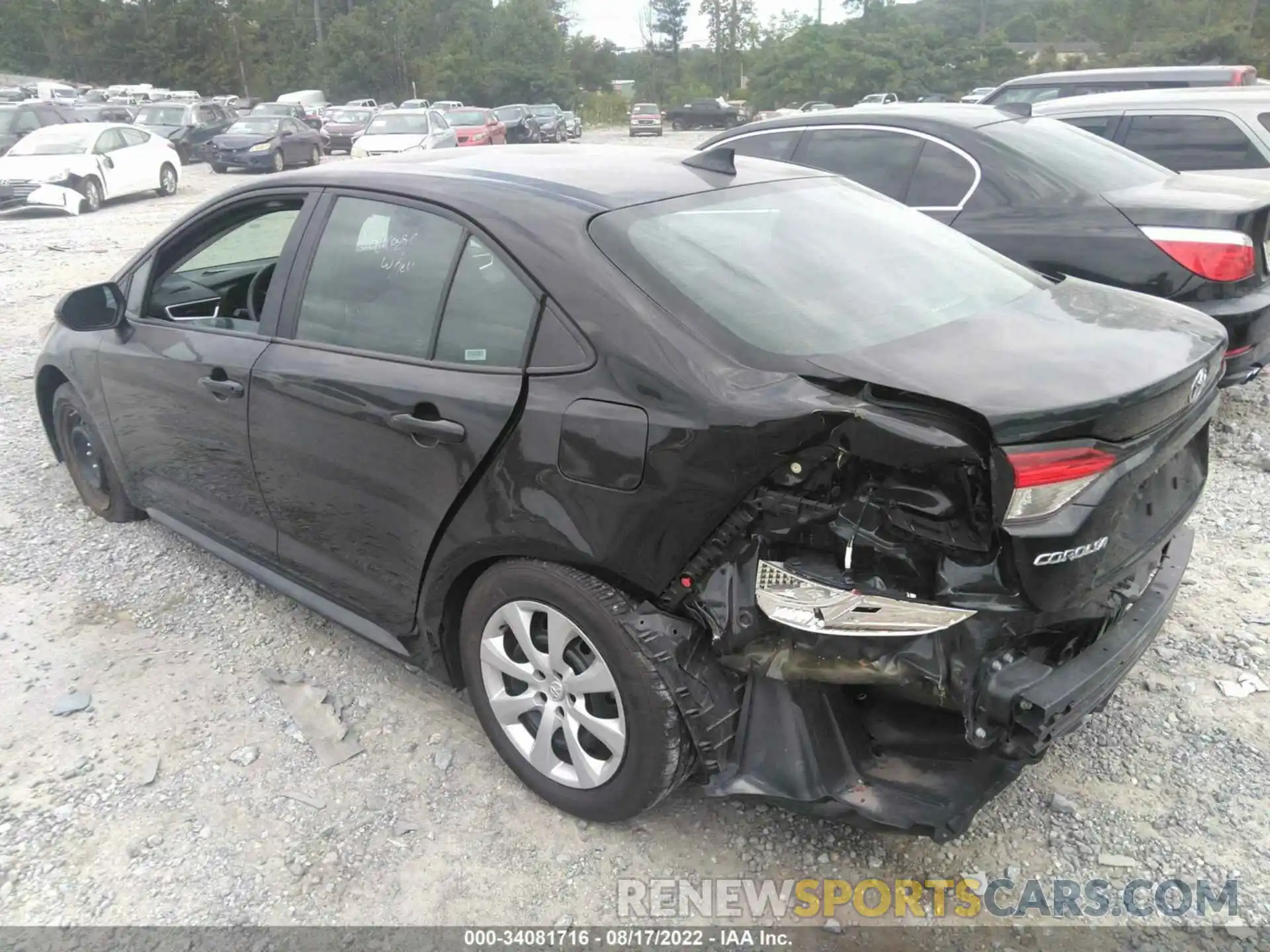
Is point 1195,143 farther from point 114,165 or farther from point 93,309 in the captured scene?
point 114,165

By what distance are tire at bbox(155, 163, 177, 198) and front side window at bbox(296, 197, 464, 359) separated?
59.8 ft

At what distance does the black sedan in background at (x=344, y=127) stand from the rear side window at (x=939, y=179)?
82.2 ft

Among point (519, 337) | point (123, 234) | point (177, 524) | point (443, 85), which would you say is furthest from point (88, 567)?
point (443, 85)

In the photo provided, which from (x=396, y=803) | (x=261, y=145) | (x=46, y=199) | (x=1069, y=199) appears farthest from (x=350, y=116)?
(x=396, y=803)

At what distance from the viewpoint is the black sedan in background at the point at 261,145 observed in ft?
74.0

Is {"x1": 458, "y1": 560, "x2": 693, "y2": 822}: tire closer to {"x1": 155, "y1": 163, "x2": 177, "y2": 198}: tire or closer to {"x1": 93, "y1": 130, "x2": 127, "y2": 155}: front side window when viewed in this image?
{"x1": 93, "y1": 130, "x2": 127, "y2": 155}: front side window

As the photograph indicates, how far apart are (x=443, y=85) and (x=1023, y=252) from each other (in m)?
65.9

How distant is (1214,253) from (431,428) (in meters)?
3.89

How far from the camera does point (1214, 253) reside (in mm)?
4406

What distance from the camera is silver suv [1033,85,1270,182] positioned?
731 cm

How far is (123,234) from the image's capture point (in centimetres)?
1368

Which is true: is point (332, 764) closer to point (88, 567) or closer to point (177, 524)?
point (177, 524)

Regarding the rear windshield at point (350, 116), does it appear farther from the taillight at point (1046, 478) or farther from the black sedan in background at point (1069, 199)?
the taillight at point (1046, 478)

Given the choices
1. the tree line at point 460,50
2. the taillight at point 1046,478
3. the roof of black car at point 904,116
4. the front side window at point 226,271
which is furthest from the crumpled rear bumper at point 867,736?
the tree line at point 460,50
